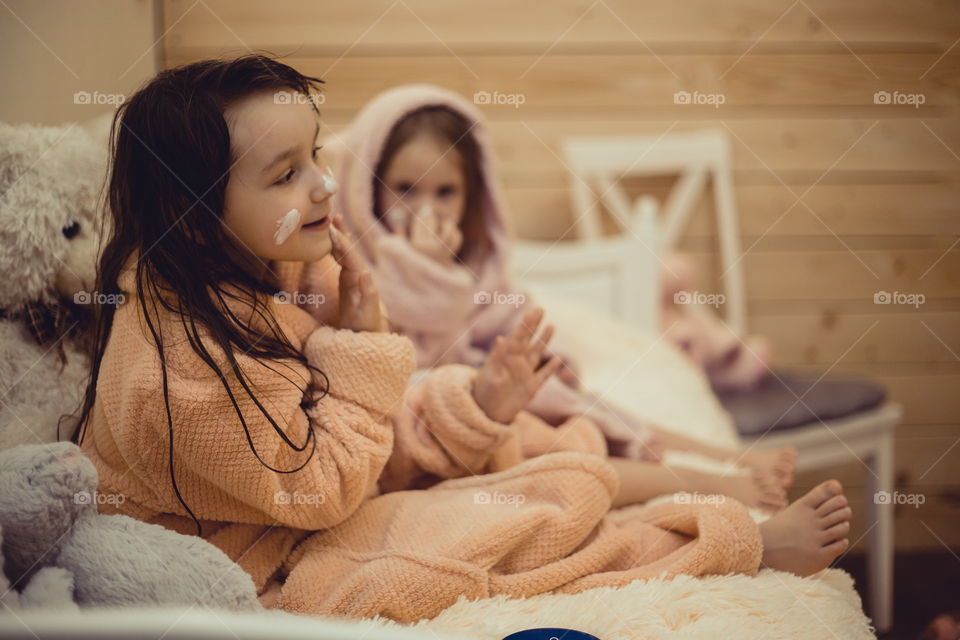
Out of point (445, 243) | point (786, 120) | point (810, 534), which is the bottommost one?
point (810, 534)

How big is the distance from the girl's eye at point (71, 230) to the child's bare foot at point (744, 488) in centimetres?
83

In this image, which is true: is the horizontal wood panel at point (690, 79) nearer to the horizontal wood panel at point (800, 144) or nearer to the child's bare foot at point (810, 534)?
the horizontal wood panel at point (800, 144)

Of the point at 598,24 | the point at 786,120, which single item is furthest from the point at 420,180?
the point at 786,120

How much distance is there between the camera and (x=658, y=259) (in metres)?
1.81

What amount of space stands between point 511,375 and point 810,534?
374 mm

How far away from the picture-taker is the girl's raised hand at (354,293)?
85cm

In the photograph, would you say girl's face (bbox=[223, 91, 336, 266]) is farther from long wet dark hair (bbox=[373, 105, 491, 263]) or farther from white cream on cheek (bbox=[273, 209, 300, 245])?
long wet dark hair (bbox=[373, 105, 491, 263])

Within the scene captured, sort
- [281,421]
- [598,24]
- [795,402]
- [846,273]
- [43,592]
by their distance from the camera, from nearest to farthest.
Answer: [43,592], [281,421], [795,402], [598,24], [846,273]

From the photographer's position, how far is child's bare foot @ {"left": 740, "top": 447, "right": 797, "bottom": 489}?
42.2 inches

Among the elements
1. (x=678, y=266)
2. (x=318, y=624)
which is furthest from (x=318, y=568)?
(x=678, y=266)

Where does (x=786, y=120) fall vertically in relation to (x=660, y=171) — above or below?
above

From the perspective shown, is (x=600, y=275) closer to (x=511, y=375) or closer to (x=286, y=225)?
(x=511, y=375)

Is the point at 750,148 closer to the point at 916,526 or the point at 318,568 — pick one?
the point at 916,526

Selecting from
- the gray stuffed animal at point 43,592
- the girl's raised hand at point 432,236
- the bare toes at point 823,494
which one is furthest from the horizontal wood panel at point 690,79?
the gray stuffed animal at point 43,592
